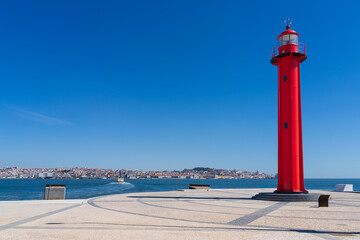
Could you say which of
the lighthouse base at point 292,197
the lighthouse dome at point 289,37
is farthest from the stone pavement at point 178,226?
the lighthouse dome at point 289,37

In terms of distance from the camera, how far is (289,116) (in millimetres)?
20609

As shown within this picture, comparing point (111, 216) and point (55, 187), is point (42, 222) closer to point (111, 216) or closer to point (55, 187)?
point (111, 216)

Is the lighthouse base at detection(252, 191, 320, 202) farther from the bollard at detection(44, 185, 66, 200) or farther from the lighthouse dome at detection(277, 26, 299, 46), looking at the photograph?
the bollard at detection(44, 185, 66, 200)

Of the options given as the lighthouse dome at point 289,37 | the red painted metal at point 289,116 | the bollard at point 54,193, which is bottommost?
the bollard at point 54,193

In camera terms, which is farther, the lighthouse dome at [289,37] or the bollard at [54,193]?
the lighthouse dome at [289,37]

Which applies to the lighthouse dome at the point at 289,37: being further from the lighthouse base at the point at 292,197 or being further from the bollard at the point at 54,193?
the bollard at the point at 54,193

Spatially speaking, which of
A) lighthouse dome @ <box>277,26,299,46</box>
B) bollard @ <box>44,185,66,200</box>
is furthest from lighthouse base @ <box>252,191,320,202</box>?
bollard @ <box>44,185,66,200</box>

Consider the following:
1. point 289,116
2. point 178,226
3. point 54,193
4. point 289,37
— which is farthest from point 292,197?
point 54,193

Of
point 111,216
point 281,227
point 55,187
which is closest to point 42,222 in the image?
point 111,216

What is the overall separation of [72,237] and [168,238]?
241 cm

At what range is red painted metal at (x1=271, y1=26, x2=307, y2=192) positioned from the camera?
66.8ft

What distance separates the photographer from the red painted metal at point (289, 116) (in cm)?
2036

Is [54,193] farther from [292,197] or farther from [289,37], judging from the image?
[289,37]

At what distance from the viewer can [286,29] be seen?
2200cm
